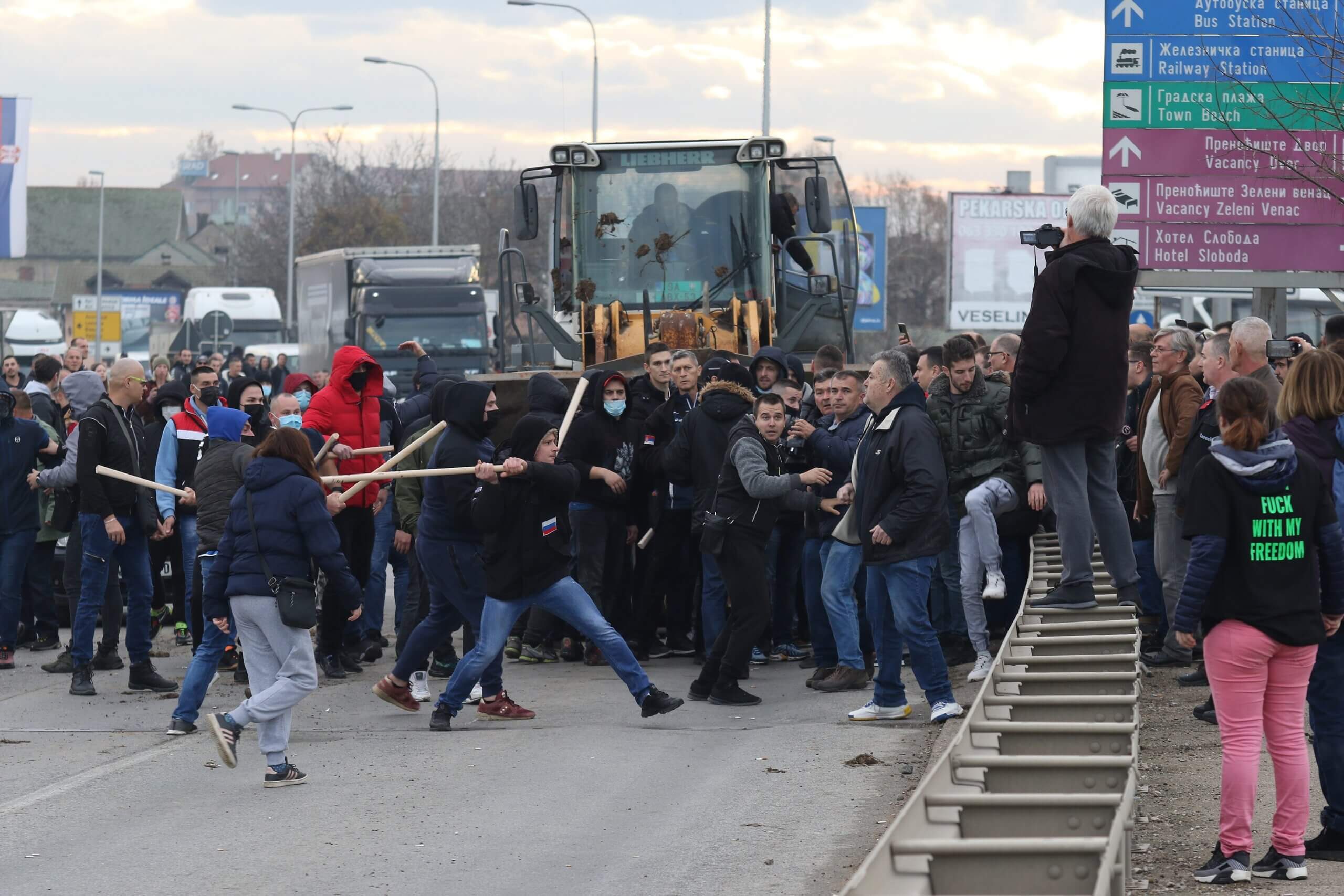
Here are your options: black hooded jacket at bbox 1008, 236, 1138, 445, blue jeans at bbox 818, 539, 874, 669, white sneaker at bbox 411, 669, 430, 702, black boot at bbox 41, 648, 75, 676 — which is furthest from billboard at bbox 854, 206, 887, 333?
black hooded jacket at bbox 1008, 236, 1138, 445

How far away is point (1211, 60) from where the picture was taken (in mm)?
16875

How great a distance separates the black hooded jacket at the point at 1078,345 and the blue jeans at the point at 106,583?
257 inches

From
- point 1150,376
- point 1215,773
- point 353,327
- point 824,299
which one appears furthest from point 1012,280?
point 1215,773

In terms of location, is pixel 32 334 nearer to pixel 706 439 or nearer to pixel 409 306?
pixel 409 306

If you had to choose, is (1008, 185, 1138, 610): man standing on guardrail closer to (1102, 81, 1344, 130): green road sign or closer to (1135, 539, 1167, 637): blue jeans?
(1135, 539, 1167, 637): blue jeans

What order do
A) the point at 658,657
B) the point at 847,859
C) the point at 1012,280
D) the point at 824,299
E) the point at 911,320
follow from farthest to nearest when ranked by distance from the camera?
the point at 911,320 < the point at 1012,280 < the point at 824,299 < the point at 658,657 < the point at 847,859

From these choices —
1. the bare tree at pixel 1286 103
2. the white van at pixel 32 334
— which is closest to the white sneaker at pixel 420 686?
the bare tree at pixel 1286 103

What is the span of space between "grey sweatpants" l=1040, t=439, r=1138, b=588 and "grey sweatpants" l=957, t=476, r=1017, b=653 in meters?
2.46

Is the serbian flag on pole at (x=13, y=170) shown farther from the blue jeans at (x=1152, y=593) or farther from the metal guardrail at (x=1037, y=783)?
the metal guardrail at (x=1037, y=783)

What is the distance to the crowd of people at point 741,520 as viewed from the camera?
6.52m

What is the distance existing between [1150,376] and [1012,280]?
49.1m

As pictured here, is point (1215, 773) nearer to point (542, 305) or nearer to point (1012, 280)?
point (542, 305)

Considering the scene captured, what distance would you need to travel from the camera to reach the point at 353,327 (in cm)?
3347

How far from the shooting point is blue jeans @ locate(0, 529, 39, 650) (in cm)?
1291
